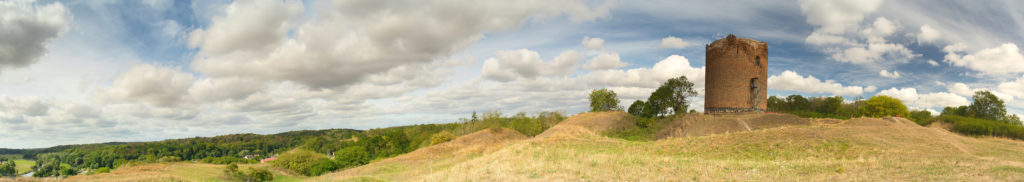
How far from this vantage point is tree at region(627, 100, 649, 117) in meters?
48.6

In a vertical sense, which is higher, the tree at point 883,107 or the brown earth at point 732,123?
the tree at point 883,107

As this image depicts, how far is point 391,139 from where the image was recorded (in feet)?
203

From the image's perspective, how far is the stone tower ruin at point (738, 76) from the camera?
3597 cm

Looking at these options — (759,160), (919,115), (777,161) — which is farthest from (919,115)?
(777,161)

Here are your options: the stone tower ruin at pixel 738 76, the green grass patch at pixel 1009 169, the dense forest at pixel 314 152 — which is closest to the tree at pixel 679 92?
the stone tower ruin at pixel 738 76

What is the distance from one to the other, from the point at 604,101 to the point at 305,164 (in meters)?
38.2

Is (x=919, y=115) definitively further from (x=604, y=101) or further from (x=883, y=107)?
(x=604, y=101)

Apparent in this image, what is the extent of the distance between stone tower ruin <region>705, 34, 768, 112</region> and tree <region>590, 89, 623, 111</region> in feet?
60.8

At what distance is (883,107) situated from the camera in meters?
53.0

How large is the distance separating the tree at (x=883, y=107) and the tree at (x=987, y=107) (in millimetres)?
6147

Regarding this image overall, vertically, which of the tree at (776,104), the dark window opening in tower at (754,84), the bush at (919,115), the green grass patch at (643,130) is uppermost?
the dark window opening in tower at (754,84)

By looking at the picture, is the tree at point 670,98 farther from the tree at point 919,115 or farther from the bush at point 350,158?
the bush at point 350,158

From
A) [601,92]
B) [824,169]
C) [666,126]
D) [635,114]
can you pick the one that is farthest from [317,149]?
[824,169]

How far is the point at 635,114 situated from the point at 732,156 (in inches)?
1257
